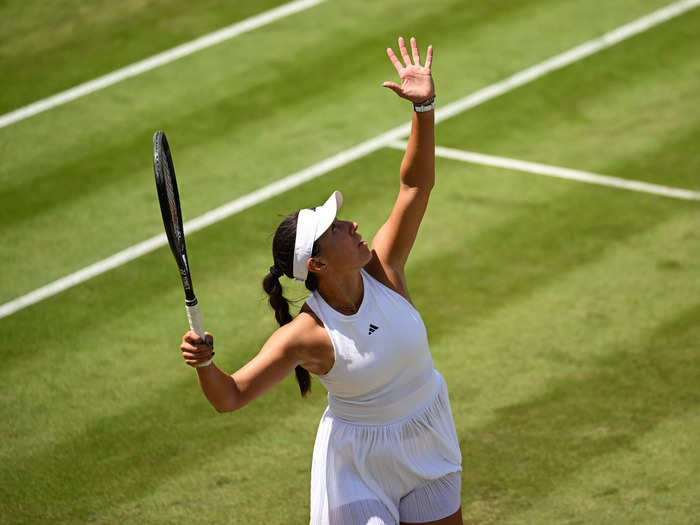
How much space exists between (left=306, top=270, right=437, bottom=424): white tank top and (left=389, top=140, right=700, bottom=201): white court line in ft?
20.4

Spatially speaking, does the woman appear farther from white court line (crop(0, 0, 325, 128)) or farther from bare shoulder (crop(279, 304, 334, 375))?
white court line (crop(0, 0, 325, 128))

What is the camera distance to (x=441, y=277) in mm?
10242

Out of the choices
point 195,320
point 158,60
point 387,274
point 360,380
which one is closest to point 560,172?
point 158,60

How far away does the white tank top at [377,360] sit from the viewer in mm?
5645

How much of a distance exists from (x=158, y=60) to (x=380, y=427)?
32.5 ft

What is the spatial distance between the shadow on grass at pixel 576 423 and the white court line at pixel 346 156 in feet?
13.9

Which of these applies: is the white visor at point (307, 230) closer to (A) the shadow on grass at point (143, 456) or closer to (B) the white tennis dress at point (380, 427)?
(B) the white tennis dress at point (380, 427)

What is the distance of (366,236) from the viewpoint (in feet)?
36.0

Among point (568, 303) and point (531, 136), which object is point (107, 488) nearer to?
point (568, 303)

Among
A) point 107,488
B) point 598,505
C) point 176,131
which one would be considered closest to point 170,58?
point 176,131

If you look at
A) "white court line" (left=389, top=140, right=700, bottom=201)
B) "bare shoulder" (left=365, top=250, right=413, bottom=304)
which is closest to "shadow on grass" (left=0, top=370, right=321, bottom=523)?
"bare shoulder" (left=365, top=250, right=413, bottom=304)

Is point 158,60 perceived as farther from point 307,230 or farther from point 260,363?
point 260,363

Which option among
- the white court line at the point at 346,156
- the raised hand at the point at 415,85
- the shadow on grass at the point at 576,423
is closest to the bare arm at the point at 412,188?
the raised hand at the point at 415,85

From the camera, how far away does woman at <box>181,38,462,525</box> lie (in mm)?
5645
